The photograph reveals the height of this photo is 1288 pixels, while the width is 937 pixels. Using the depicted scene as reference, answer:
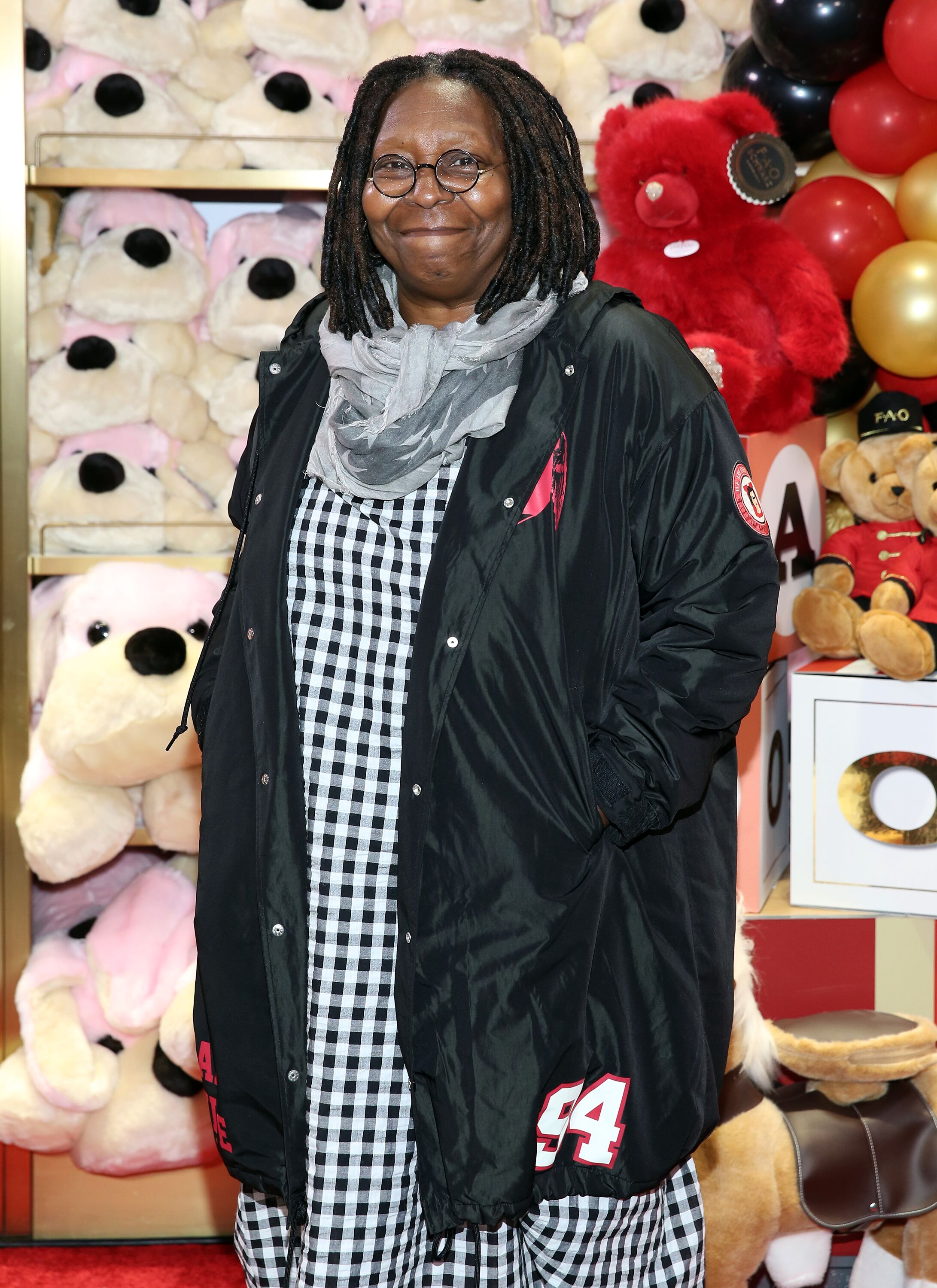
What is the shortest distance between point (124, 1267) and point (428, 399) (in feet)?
4.89

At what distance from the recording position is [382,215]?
1.11 m

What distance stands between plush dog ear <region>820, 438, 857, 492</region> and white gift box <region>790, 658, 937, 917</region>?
0.34m

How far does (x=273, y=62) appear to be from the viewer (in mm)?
2021

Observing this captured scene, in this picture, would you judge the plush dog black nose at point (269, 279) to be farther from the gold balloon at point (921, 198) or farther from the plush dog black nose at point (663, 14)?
the gold balloon at point (921, 198)

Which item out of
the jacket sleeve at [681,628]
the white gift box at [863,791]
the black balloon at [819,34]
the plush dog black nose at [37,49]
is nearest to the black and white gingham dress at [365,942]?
the jacket sleeve at [681,628]

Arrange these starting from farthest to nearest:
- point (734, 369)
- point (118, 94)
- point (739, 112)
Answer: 1. point (118, 94)
2. point (739, 112)
3. point (734, 369)

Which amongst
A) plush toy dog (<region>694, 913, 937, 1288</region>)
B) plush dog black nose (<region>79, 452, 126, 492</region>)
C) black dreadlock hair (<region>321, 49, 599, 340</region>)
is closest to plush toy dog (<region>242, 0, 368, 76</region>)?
plush dog black nose (<region>79, 452, 126, 492</region>)

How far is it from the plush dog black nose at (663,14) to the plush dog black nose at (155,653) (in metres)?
1.19

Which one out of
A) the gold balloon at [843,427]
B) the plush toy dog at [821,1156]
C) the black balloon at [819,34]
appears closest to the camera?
the plush toy dog at [821,1156]

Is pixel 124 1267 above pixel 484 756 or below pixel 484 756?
below

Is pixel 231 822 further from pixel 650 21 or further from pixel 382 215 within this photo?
pixel 650 21

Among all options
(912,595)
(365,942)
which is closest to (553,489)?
(365,942)

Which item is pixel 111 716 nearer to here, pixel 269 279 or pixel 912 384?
pixel 269 279

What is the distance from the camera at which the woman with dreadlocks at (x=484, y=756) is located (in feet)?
3.43
